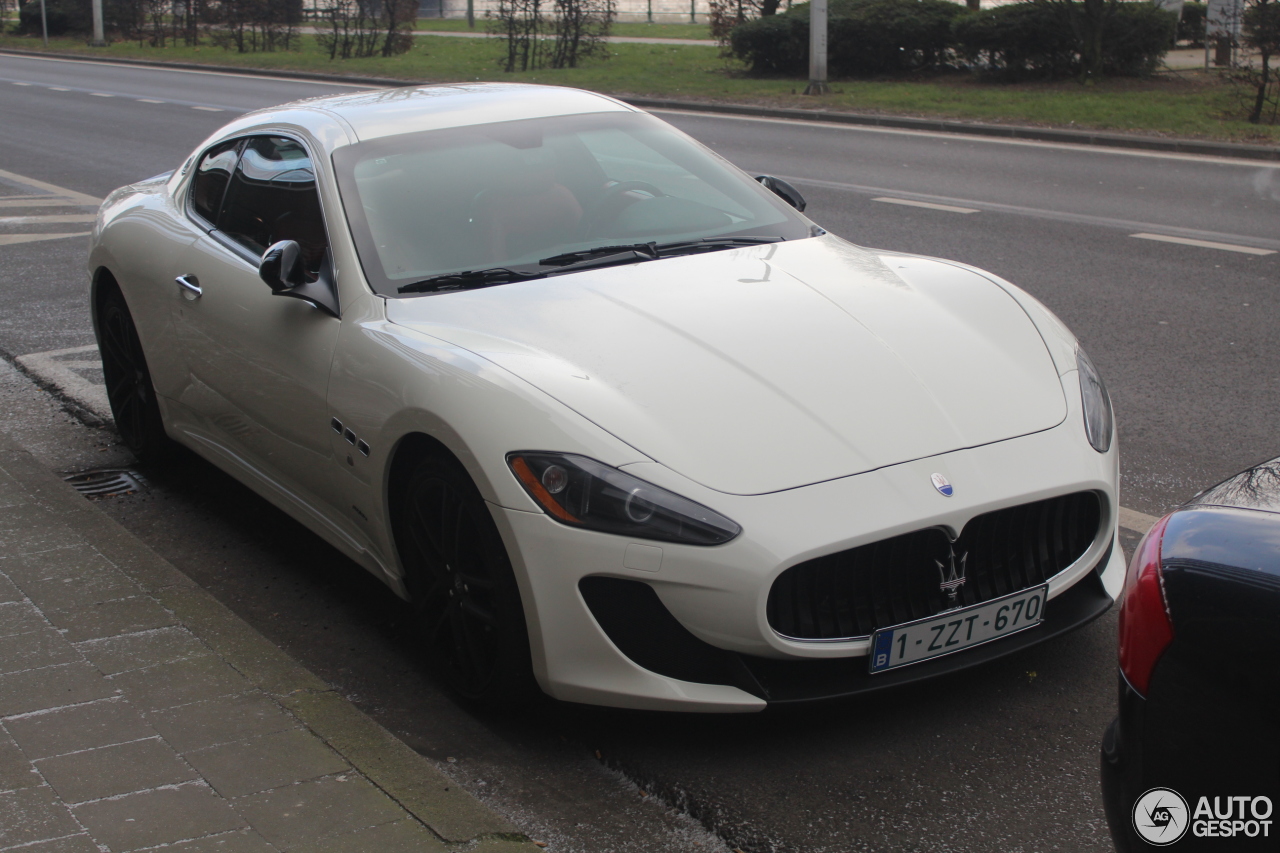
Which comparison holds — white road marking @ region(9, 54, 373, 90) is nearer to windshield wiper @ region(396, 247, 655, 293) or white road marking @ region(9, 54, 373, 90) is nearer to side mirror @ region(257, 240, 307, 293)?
side mirror @ region(257, 240, 307, 293)

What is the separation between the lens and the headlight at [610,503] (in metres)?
2.86

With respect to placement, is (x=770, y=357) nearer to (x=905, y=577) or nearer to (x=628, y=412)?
(x=628, y=412)

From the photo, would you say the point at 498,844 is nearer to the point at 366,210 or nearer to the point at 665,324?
the point at 665,324

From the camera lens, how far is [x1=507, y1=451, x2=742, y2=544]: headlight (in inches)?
112

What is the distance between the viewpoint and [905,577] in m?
2.96

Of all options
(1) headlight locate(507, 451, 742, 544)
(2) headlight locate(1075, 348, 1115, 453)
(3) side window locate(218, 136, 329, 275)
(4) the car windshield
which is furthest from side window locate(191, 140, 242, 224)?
(2) headlight locate(1075, 348, 1115, 453)

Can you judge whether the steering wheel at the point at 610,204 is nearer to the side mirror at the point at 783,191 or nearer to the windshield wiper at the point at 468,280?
the windshield wiper at the point at 468,280

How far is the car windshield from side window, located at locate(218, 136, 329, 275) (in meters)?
0.17

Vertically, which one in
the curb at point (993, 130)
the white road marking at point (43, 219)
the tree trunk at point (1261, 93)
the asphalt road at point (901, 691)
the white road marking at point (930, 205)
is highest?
the tree trunk at point (1261, 93)

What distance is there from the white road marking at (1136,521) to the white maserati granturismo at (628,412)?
3.11 ft

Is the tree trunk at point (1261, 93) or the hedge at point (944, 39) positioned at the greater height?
the hedge at point (944, 39)

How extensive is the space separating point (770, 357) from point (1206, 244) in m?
6.92

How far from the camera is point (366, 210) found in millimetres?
4074

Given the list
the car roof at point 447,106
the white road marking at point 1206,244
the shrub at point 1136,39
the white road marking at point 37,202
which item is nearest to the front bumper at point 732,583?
the car roof at point 447,106
